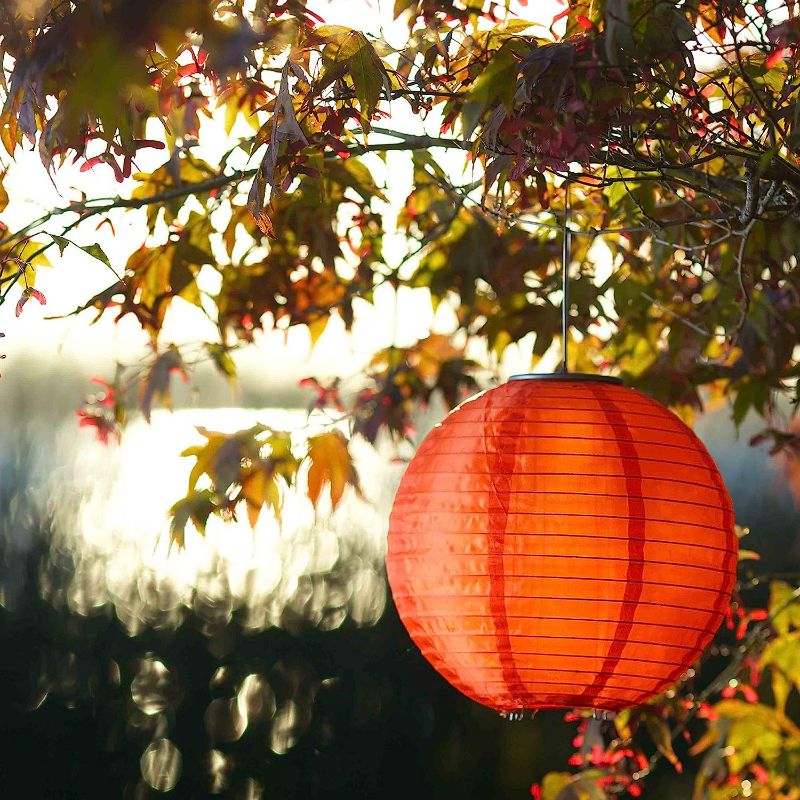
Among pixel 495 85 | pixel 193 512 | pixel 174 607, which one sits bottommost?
pixel 174 607

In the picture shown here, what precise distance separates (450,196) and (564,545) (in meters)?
1.12

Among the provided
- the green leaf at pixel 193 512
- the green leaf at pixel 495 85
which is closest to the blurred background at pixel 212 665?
the green leaf at pixel 193 512

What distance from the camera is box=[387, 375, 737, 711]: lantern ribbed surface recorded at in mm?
1259

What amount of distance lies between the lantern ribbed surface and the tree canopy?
23 centimetres

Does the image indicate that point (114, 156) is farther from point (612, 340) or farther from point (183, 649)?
point (183, 649)

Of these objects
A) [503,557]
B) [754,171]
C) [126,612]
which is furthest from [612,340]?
[126,612]

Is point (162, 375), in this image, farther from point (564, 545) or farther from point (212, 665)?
point (212, 665)

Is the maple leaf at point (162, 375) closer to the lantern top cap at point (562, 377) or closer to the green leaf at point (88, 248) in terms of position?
the green leaf at point (88, 248)

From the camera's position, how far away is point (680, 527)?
50.9 inches

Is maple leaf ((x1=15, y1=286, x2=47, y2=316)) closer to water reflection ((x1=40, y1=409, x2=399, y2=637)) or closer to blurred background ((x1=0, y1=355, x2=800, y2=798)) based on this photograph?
blurred background ((x1=0, y1=355, x2=800, y2=798))

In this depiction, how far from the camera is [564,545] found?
4.10 ft

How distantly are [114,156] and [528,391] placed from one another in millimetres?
518

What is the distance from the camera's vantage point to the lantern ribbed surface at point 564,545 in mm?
1259

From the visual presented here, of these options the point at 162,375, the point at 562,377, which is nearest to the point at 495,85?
the point at 562,377
